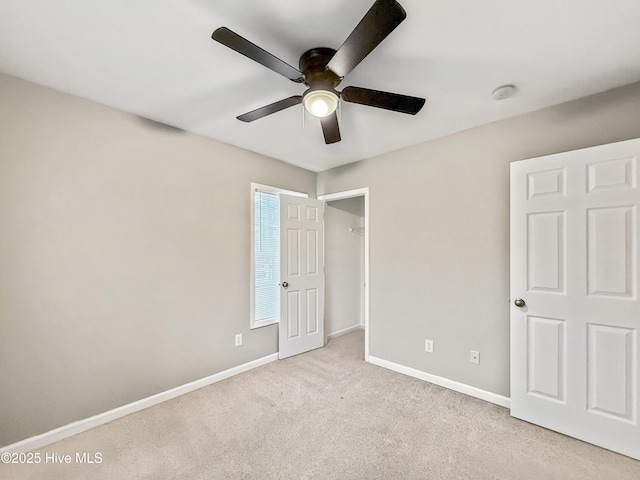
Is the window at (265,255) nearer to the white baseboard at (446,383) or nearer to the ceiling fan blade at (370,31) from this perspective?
the white baseboard at (446,383)

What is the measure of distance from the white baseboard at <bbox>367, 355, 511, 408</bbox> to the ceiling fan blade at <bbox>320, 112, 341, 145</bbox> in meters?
2.45

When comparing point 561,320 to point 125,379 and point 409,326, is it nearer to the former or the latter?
point 409,326

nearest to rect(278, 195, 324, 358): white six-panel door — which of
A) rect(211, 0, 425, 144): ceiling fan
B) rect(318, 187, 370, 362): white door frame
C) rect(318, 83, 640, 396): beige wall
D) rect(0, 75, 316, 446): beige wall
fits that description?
rect(318, 187, 370, 362): white door frame

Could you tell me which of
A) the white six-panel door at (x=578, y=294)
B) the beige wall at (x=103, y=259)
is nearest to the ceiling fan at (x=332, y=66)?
the beige wall at (x=103, y=259)

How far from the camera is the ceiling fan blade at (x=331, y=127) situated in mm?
1841

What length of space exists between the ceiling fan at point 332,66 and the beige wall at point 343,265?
2.31 metres

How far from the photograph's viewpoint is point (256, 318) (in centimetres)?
318

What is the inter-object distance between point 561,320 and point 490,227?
863 mm

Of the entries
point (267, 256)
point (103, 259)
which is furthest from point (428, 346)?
point (103, 259)

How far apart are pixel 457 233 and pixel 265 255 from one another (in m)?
2.10

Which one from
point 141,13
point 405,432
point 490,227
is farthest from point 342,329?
point 141,13

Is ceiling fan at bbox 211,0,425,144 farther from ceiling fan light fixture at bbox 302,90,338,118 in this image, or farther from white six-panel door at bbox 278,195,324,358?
white six-panel door at bbox 278,195,324,358

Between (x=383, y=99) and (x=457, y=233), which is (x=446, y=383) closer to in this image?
(x=457, y=233)

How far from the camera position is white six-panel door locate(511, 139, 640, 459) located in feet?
5.86
